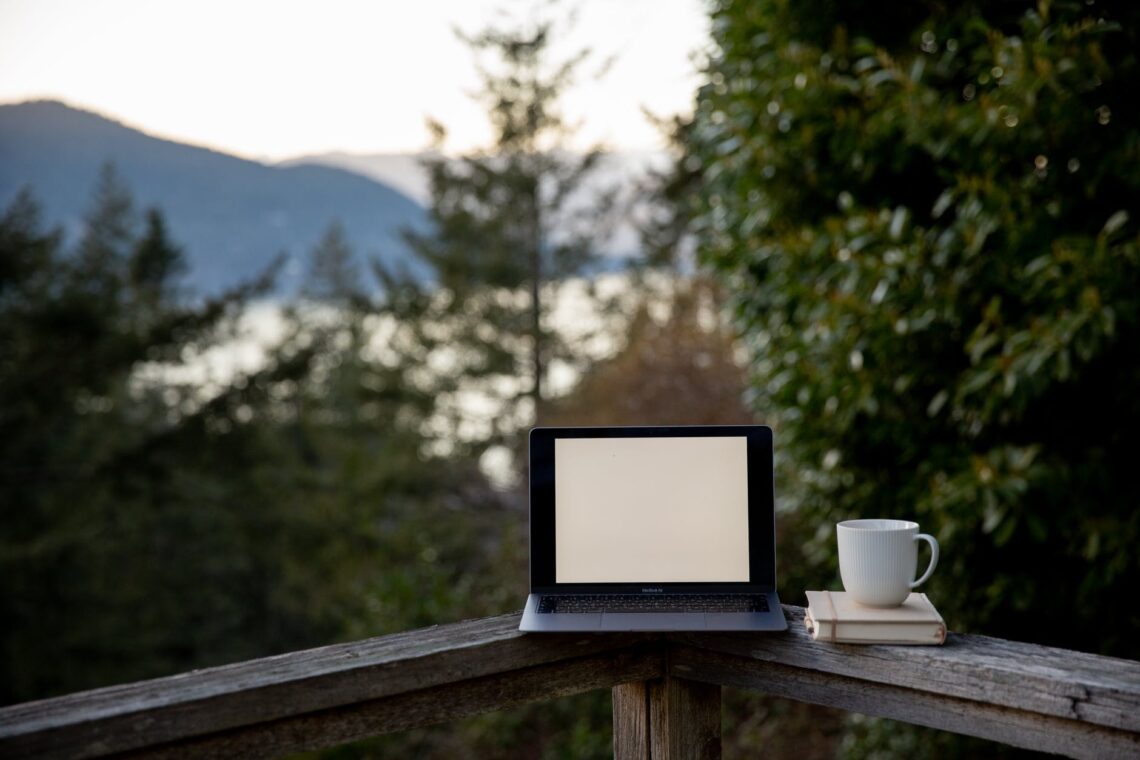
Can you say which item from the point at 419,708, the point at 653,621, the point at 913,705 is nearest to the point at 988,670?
the point at 913,705

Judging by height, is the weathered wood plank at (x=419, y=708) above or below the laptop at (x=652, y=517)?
below

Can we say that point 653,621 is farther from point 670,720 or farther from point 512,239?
point 512,239

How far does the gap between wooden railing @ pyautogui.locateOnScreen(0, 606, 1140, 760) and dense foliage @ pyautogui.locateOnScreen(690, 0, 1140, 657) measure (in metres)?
1.20

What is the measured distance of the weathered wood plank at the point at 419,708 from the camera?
1.30 meters

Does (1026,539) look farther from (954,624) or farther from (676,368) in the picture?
(676,368)

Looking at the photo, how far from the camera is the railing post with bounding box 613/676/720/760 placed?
167 cm

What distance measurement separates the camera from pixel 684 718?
1683 millimetres

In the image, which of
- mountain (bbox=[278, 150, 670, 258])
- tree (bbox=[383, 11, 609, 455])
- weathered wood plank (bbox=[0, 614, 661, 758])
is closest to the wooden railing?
weathered wood plank (bbox=[0, 614, 661, 758])

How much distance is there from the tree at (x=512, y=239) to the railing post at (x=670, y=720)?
11.9 m

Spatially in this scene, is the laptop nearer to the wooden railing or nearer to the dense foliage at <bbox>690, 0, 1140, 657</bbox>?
the wooden railing

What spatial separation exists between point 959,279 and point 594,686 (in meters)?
1.59

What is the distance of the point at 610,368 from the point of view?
9.19 m

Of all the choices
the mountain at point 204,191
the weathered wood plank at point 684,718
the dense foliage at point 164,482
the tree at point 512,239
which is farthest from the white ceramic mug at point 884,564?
the mountain at point 204,191

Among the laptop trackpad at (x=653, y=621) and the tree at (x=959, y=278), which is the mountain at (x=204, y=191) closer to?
the tree at (x=959, y=278)
